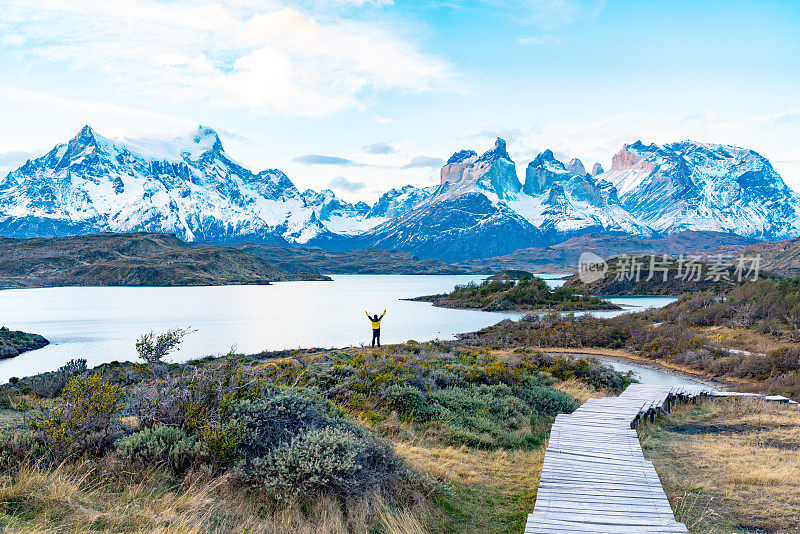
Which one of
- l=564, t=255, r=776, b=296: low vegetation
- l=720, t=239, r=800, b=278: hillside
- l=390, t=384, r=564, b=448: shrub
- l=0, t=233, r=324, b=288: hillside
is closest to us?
l=390, t=384, r=564, b=448: shrub

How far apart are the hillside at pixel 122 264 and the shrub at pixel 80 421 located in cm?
13722

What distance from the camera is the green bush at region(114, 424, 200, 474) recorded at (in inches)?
253

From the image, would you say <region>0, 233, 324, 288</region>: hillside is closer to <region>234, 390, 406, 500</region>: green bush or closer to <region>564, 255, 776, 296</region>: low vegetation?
<region>564, 255, 776, 296</region>: low vegetation

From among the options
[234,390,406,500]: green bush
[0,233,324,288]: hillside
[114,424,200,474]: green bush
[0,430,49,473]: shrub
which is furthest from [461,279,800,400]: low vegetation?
[0,233,324,288]: hillside

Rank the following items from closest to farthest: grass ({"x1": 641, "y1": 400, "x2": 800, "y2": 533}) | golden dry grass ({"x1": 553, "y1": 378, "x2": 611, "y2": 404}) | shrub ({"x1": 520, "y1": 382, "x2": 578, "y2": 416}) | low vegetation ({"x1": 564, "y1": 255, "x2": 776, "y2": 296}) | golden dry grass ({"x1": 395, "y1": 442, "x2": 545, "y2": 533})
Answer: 1. golden dry grass ({"x1": 395, "y1": 442, "x2": 545, "y2": 533})
2. grass ({"x1": 641, "y1": 400, "x2": 800, "y2": 533})
3. shrub ({"x1": 520, "y1": 382, "x2": 578, "y2": 416})
4. golden dry grass ({"x1": 553, "y1": 378, "x2": 611, "y2": 404})
5. low vegetation ({"x1": 564, "y1": 255, "x2": 776, "y2": 296})

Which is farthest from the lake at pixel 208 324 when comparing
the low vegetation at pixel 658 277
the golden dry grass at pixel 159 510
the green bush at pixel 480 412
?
the golden dry grass at pixel 159 510

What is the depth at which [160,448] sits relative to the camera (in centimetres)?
654

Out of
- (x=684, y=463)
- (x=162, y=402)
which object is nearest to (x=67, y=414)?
(x=162, y=402)

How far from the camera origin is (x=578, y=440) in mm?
9492

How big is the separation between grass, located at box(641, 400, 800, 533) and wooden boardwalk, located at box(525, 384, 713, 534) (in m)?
0.72

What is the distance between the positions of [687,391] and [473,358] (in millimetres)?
7665

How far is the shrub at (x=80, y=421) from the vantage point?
6.43 metres

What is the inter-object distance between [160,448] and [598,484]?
5.85 metres

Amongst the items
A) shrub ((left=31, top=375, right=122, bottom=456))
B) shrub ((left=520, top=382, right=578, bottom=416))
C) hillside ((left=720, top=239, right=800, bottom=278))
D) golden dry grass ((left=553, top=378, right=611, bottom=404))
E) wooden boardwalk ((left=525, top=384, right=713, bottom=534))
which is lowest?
golden dry grass ((left=553, top=378, right=611, bottom=404))
